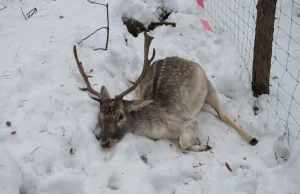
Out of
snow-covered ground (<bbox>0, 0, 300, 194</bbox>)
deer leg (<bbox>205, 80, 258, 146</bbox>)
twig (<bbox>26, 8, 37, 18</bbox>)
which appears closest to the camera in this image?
snow-covered ground (<bbox>0, 0, 300, 194</bbox>)

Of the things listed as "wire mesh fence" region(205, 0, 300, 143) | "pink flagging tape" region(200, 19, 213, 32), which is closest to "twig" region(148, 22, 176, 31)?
"pink flagging tape" region(200, 19, 213, 32)

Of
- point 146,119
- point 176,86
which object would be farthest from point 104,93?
point 176,86

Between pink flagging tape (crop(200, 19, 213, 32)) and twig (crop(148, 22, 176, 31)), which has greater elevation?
twig (crop(148, 22, 176, 31))

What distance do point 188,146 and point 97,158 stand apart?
1298mm

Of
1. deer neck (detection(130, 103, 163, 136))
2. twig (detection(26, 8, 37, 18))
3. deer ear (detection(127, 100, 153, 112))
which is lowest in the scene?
deer neck (detection(130, 103, 163, 136))

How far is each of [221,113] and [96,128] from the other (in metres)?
1.96

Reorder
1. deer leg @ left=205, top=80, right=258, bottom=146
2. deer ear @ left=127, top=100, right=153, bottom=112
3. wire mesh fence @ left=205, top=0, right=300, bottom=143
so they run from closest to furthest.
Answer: deer ear @ left=127, top=100, right=153, bottom=112, deer leg @ left=205, top=80, right=258, bottom=146, wire mesh fence @ left=205, top=0, right=300, bottom=143

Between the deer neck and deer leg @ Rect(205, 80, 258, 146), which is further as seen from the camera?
deer leg @ Rect(205, 80, 258, 146)

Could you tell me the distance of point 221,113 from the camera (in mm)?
5746

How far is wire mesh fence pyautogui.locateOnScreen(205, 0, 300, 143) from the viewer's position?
17.6 feet

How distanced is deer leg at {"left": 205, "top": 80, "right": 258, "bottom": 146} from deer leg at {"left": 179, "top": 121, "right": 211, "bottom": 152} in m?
0.58

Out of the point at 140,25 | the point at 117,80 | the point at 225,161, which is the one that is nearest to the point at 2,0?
the point at 140,25

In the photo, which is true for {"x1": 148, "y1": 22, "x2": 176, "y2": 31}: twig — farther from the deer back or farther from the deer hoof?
the deer hoof

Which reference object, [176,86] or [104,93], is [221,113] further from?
[104,93]
